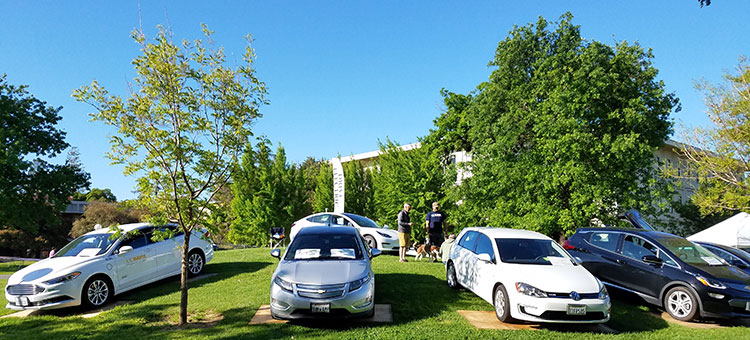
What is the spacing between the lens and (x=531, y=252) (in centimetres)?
732

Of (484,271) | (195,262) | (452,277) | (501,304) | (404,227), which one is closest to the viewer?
(501,304)

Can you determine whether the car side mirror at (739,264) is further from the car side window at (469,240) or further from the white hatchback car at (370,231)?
the white hatchback car at (370,231)

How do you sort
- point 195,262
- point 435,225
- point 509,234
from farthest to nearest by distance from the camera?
point 435,225 < point 195,262 < point 509,234

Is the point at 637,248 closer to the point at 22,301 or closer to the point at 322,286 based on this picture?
the point at 322,286

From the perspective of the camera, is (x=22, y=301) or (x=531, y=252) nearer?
(x=531, y=252)

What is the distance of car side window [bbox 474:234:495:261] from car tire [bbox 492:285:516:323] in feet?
2.04

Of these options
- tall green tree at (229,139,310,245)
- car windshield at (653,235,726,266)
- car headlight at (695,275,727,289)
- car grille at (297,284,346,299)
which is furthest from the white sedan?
tall green tree at (229,139,310,245)

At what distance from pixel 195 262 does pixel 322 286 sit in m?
6.30

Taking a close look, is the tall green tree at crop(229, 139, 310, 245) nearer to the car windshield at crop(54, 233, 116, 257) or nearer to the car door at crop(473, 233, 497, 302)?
the car windshield at crop(54, 233, 116, 257)

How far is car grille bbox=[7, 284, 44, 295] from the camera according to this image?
7504 millimetres

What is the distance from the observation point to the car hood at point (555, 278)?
20.1 feet

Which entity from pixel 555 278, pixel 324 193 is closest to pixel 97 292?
pixel 555 278

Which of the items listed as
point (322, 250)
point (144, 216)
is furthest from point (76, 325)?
point (322, 250)

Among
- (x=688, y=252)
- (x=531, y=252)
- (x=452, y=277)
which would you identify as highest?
(x=531, y=252)
